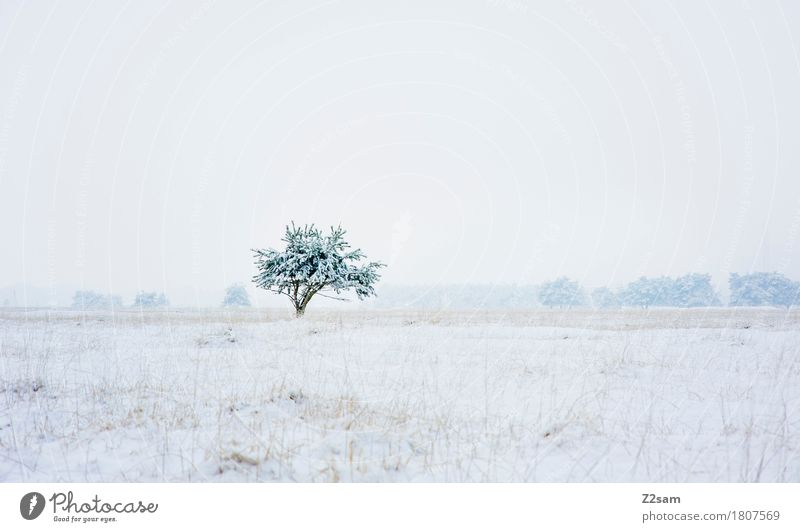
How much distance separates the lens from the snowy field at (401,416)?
4340 millimetres

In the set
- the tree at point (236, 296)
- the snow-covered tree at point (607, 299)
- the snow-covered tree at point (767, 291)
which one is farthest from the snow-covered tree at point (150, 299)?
the snow-covered tree at point (767, 291)

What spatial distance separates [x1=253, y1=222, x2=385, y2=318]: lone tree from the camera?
25109 millimetres

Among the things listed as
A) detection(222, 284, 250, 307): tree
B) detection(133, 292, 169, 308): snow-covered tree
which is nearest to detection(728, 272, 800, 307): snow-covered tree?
detection(222, 284, 250, 307): tree

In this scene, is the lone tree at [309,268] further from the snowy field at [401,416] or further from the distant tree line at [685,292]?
the distant tree line at [685,292]

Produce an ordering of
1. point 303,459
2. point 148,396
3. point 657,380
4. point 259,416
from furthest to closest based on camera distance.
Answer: point 657,380 < point 148,396 < point 259,416 < point 303,459

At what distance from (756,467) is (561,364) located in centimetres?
520

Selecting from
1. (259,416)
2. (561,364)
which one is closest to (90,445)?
(259,416)

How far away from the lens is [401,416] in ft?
18.7

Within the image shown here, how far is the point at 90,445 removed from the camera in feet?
15.9
